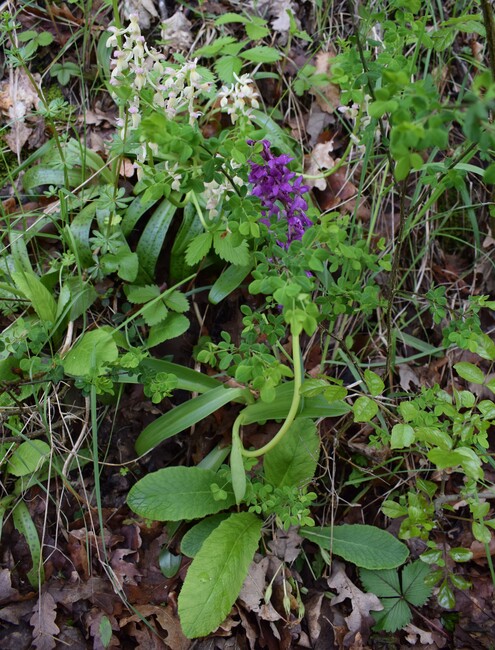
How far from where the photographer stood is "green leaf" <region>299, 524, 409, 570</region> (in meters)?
1.76

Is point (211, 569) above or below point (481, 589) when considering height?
above

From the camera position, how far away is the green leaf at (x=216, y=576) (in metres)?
1.55

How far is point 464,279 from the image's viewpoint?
2.36m

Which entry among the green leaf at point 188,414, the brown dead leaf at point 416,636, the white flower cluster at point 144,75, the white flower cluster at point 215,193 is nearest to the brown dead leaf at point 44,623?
the green leaf at point 188,414

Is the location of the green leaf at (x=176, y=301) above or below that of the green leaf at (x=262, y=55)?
below

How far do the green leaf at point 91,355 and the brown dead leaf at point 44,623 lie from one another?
711 mm

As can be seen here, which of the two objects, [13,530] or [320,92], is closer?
[13,530]

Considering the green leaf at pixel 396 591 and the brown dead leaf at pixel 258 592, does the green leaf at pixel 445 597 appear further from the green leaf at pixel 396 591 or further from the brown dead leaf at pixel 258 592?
the brown dead leaf at pixel 258 592

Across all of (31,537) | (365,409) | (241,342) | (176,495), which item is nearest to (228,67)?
(241,342)

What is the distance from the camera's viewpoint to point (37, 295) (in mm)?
1908

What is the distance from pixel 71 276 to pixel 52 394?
0.43 m

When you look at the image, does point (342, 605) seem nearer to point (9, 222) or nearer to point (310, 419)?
point (310, 419)

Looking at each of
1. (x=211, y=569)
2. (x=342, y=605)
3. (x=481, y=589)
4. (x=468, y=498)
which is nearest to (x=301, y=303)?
(x=468, y=498)

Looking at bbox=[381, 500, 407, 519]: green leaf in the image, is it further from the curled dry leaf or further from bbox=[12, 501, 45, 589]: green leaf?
the curled dry leaf
